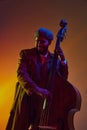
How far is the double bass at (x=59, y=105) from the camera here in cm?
177

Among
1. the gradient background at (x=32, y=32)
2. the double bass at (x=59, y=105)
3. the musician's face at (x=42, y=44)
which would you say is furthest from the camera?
the gradient background at (x=32, y=32)

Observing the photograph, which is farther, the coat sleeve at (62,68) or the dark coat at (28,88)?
the coat sleeve at (62,68)

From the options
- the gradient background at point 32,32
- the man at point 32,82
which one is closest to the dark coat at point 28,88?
the man at point 32,82

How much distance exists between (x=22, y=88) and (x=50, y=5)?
112 cm

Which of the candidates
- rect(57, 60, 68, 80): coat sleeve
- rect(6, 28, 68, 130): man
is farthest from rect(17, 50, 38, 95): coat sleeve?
rect(57, 60, 68, 80): coat sleeve

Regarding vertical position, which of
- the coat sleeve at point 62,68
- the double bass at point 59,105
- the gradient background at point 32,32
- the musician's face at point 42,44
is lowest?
the double bass at point 59,105

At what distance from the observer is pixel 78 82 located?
258cm

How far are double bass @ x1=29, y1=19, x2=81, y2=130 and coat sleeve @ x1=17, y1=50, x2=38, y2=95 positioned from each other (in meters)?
0.09

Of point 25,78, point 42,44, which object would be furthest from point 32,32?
point 25,78

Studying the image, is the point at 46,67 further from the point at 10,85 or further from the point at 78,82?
the point at 10,85

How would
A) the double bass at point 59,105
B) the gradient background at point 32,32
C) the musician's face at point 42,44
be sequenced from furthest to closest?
the gradient background at point 32,32
the musician's face at point 42,44
the double bass at point 59,105

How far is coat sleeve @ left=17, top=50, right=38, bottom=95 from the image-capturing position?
1.81 metres

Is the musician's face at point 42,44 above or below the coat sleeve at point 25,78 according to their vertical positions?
above

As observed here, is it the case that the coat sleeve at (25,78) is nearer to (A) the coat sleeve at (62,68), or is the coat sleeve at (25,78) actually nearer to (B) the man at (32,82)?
(B) the man at (32,82)
